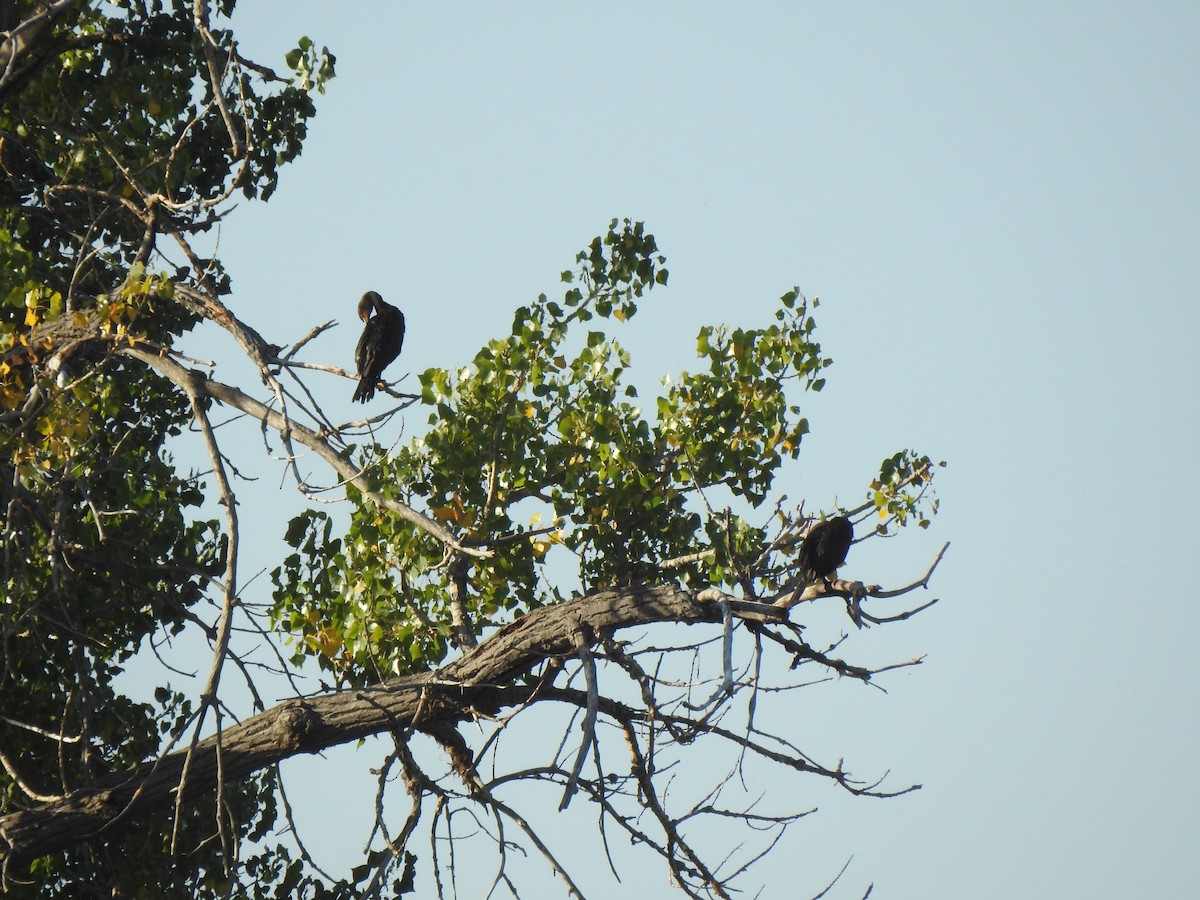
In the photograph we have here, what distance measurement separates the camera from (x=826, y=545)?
5488 mm

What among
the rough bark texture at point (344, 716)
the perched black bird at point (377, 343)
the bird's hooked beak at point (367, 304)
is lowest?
the rough bark texture at point (344, 716)

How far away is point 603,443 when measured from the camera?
5.73 m

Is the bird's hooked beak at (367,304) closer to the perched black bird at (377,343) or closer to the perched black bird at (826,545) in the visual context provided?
the perched black bird at (377,343)

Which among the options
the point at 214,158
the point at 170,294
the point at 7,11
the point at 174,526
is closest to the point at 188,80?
the point at 214,158

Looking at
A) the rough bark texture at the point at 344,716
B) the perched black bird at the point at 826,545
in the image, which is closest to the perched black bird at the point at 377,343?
the rough bark texture at the point at 344,716

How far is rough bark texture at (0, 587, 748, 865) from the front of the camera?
4.84 m

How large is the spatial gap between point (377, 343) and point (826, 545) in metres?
2.75

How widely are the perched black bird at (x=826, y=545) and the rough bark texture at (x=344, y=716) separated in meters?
0.84

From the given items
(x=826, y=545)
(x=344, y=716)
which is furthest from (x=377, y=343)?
(x=826, y=545)

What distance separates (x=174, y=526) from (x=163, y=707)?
96 cm

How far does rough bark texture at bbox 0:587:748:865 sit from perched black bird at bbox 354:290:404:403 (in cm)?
204

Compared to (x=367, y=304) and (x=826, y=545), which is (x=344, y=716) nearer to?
(x=826, y=545)

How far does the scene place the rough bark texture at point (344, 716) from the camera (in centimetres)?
484

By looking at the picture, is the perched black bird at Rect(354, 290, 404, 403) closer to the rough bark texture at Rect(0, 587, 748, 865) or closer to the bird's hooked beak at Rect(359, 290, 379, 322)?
the bird's hooked beak at Rect(359, 290, 379, 322)
